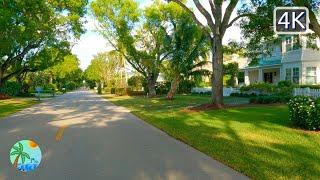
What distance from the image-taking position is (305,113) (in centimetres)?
1370

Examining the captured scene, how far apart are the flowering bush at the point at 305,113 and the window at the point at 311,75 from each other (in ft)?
74.0

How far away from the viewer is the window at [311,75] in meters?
35.8

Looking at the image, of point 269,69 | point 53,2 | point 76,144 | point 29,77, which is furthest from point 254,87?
point 29,77

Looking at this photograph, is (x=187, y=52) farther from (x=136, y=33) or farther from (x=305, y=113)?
(x=305, y=113)

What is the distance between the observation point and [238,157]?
30.9ft

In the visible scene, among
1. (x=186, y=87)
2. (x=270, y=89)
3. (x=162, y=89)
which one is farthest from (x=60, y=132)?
(x=186, y=87)

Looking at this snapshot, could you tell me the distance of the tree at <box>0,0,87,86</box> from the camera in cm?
3325

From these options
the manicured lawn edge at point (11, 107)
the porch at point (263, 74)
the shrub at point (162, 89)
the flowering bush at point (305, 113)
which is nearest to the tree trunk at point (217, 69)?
the flowering bush at point (305, 113)

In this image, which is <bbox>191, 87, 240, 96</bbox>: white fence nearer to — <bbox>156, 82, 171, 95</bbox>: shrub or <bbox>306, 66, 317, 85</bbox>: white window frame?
<bbox>156, 82, 171, 95</bbox>: shrub

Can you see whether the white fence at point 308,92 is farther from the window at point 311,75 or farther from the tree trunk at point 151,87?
the tree trunk at point 151,87

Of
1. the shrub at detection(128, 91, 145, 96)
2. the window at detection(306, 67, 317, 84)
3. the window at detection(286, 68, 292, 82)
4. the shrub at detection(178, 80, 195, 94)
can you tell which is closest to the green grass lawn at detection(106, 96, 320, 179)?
the window at detection(306, 67, 317, 84)

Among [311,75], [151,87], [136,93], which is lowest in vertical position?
[136,93]

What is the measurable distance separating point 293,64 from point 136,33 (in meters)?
17.5

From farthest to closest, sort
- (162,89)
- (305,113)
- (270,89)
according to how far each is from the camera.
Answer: (162,89) < (270,89) < (305,113)
